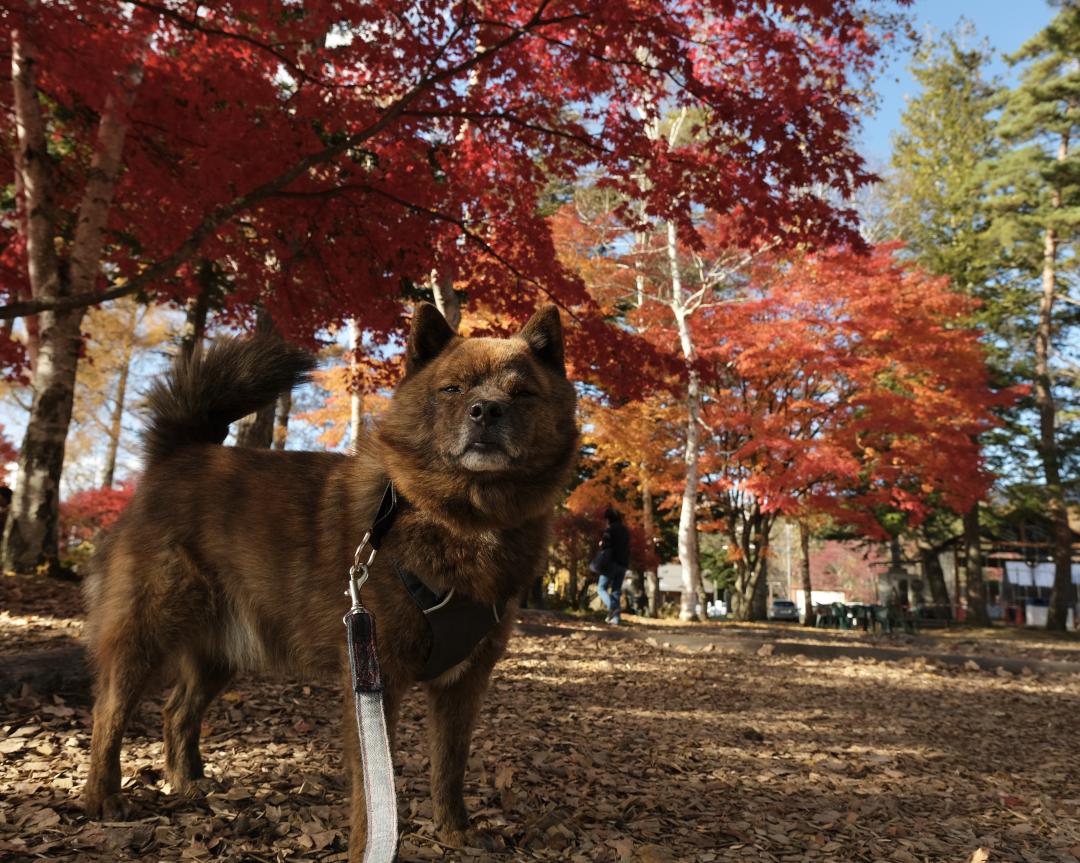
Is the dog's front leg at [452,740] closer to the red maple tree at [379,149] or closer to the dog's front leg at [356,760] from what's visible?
the dog's front leg at [356,760]

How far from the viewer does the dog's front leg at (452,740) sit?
2.91 metres

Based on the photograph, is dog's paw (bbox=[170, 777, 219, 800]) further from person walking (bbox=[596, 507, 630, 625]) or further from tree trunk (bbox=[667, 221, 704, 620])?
tree trunk (bbox=[667, 221, 704, 620])

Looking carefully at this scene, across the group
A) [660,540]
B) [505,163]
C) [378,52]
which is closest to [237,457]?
[378,52]

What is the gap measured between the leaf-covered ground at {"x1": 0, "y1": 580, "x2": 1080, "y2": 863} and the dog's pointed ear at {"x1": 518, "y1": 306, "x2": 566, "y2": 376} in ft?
6.50

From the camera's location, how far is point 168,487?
3102 mm

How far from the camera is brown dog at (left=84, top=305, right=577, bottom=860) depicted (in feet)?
8.48

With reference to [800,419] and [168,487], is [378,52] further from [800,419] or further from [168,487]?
[800,419]

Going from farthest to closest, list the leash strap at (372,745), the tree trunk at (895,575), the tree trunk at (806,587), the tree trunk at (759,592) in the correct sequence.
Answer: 1. the tree trunk at (895,575)
2. the tree trunk at (759,592)
3. the tree trunk at (806,587)
4. the leash strap at (372,745)

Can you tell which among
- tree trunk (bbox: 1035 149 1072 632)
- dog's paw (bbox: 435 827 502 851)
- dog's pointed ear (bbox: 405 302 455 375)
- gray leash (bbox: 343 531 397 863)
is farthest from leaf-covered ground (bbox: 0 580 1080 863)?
tree trunk (bbox: 1035 149 1072 632)

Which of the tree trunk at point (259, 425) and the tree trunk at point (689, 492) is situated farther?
the tree trunk at point (689, 492)

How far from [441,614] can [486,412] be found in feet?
2.36

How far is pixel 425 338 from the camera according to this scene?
2.88 meters

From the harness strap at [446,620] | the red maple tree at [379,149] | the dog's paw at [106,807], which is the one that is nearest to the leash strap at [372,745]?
the harness strap at [446,620]

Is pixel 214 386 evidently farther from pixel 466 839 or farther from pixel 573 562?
pixel 573 562
